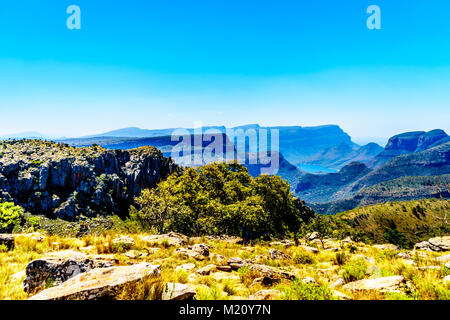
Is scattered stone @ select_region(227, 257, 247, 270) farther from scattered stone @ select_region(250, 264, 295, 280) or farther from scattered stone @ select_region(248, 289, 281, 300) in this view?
scattered stone @ select_region(248, 289, 281, 300)

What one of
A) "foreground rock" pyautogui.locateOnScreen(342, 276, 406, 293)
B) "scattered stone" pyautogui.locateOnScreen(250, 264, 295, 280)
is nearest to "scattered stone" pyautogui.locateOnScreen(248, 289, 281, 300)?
"scattered stone" pyautogui.locateOnScreen(250, 264, 295, 280)

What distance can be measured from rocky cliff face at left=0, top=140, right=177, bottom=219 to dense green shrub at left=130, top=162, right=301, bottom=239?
87390 millimetres

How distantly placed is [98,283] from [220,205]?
23859 mm

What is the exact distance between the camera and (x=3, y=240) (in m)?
9.68

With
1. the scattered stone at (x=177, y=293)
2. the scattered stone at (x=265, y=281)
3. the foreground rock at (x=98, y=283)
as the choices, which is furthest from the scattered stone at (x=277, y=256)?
the foreground rock at (x=98, y=283)

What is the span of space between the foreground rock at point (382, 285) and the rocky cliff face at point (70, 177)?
116 meters

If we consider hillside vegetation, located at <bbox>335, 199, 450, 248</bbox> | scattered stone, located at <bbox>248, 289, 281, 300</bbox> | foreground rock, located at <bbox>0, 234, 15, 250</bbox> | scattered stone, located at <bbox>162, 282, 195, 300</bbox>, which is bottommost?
hillside vegetation, located at <bbox>335, 199, 450, 248</bbox>

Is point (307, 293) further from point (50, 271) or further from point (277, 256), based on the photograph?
point (277, 256)

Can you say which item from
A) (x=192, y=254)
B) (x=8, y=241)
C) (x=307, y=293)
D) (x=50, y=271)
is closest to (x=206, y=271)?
(x=192, y=254)

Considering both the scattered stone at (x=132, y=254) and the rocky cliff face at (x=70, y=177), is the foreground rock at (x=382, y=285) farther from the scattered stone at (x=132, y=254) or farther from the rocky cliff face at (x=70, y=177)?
the rocky cliff face at (x=70, y=177)

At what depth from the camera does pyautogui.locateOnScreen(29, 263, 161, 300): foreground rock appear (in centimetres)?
507

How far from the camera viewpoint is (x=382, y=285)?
704 centimetres
